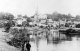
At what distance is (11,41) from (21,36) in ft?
0.80

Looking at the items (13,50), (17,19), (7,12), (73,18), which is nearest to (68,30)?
(73,18)

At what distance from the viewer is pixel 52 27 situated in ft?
22.6

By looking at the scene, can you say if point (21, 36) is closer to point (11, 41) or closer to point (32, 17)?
point (11, 41)

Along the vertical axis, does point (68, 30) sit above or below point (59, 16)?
below

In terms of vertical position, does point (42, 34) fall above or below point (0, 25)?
below

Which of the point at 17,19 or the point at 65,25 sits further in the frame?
the point at 65,25

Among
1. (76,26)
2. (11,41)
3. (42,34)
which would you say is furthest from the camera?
(76,26)

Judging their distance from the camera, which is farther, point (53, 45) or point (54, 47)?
point (53, 45)

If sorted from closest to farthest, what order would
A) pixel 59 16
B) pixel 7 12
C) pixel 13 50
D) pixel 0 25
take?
pixel 13 50
pixel 0 25
pixel 7 12
pixel 59 16

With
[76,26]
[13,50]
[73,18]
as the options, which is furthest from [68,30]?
[13,50]

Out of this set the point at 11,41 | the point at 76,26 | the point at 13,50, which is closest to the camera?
the point at 13,50

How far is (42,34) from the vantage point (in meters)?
5.61

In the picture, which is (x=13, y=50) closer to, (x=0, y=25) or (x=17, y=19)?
(x=0, y=25)

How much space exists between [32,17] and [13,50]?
10.7 ft
